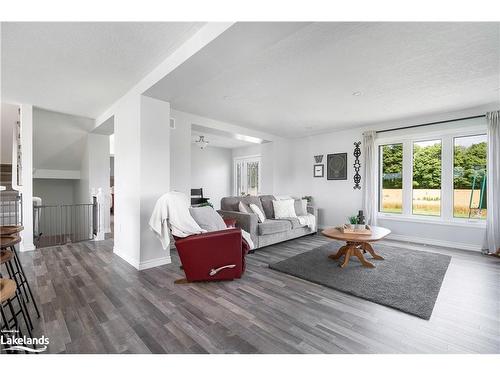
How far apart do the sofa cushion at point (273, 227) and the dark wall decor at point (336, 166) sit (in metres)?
2.14

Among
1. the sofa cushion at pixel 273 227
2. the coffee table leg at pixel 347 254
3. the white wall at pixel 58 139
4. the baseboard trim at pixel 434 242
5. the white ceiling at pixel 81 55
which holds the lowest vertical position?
the baseboard trim at pixel 434 242

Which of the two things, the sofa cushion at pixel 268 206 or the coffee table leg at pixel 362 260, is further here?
the sofa cushion at pixel 268 206

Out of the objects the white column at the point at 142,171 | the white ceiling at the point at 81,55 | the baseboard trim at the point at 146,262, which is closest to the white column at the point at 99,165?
the white ceiling at the point at 81,55

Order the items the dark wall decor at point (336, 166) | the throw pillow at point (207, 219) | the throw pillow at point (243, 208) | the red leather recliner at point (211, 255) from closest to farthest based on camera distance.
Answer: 1. the red leather recliner at point (211, 255)
2. the throw pillow at point (207, 219)
3. the throw pillow at point (243, 208)
4. the dark wall decor at point (336, 166)

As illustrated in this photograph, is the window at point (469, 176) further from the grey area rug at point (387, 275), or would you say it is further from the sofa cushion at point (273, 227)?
the sofa cushion at point (273, 227)

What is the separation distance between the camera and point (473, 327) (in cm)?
191

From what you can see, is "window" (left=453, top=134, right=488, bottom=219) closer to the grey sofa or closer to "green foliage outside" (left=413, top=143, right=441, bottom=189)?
"green foliage outside" (left=413, top=143, right=441, bottom=189)

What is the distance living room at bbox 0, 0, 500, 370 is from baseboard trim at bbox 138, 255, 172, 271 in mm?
29

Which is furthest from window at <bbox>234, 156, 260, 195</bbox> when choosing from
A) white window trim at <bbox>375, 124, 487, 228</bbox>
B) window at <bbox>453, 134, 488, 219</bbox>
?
window at <bbox>453, 134, 488, 219</bbox>

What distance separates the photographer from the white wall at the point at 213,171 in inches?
325
